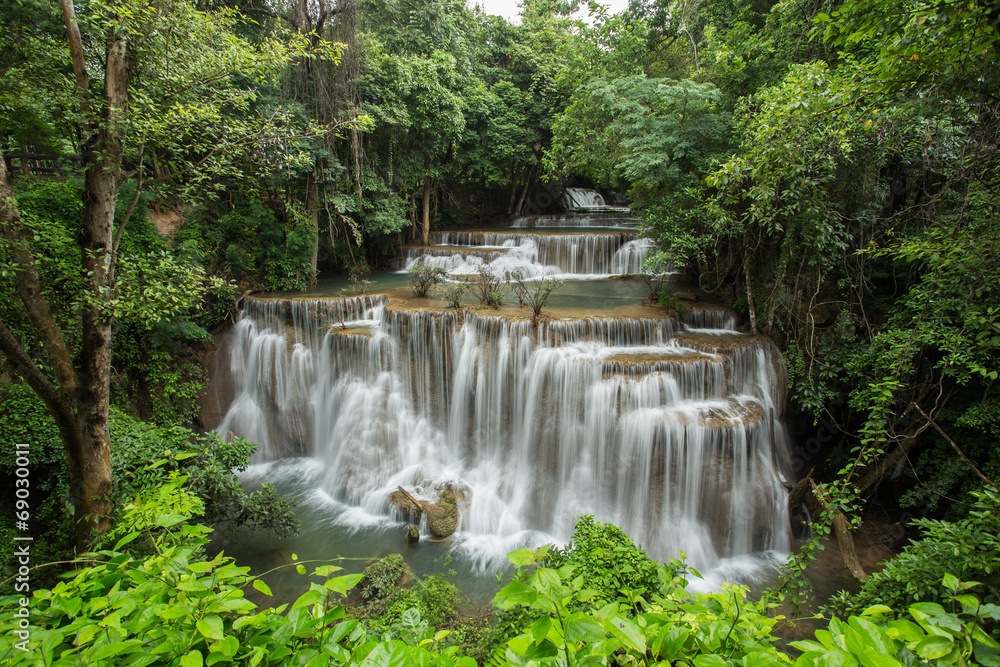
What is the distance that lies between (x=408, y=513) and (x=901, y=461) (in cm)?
846

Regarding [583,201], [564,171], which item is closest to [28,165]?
[564,171]

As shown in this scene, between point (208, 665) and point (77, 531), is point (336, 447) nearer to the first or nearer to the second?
point (77, 531)

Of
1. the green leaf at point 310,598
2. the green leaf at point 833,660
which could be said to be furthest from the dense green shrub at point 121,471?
the green leaf at point 833,660

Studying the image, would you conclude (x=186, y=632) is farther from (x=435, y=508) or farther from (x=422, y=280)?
(x=422, y=280)

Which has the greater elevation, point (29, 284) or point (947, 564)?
point (29, 284)

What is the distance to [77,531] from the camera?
489cm

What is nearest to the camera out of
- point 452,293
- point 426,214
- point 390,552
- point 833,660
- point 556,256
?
point 833,660

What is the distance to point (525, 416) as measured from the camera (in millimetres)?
8312

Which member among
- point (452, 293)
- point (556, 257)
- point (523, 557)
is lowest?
point (523, 557)

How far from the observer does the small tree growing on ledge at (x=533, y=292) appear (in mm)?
8547

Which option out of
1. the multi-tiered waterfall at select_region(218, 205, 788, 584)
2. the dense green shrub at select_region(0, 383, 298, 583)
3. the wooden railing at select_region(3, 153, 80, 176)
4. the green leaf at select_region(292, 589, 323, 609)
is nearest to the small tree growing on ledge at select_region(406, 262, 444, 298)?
the multi-tiered waterfall at select_region(218, 205, 788, 584)

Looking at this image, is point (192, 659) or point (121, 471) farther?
point (121, 471)

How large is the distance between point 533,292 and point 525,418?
4.00 meters

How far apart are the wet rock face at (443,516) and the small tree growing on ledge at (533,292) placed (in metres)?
3.77
